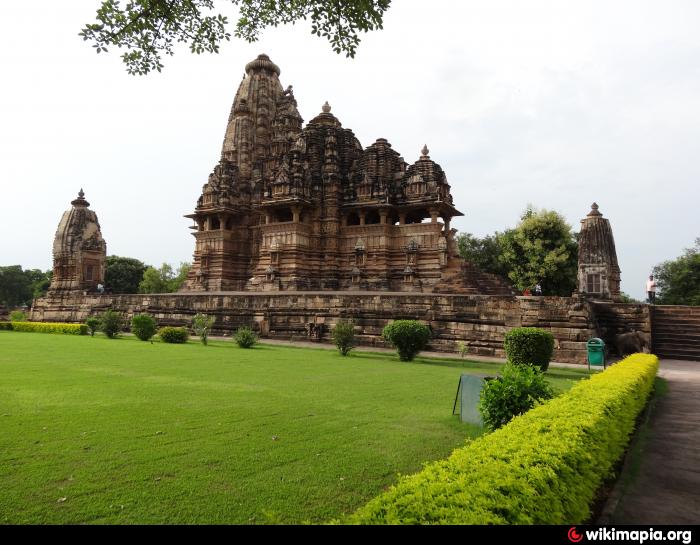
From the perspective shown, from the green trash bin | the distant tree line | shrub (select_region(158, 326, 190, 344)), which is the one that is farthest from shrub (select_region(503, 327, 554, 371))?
the distant tree line

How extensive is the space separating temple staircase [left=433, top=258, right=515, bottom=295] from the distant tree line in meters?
30.0

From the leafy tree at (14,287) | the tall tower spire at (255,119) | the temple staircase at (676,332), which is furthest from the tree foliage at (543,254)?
the leafy tree at (14,287)

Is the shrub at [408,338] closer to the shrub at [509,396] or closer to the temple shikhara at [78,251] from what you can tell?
the shrub at [509,396]

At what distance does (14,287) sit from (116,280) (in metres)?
19.2

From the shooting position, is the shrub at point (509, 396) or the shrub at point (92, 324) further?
the shrub at point (92, 324)

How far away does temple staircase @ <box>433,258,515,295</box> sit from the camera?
24414mm

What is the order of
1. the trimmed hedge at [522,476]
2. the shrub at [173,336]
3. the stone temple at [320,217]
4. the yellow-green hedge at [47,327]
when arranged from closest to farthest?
the trimmed hedge at [522,476], the shrub at [173,336], the yellow-green hedge at [47,327], the stone temple at [320,217]

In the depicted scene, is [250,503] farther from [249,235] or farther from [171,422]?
[249,235]

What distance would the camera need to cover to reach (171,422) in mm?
5980

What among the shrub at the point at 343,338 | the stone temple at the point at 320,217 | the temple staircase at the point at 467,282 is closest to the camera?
the shrub at the point at 343,338

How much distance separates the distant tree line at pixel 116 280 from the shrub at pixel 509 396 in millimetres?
44832

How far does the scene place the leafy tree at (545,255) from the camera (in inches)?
1367

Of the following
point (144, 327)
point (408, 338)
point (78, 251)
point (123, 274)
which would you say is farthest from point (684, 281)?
point (123, 274)

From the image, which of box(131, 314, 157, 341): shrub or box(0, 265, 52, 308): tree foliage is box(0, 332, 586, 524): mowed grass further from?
box(0, 265, 52, 308): tree foliage
